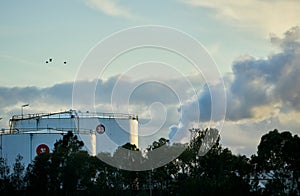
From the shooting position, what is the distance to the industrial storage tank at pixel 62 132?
85.9 metres

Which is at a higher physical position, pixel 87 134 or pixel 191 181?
pixel 87 134

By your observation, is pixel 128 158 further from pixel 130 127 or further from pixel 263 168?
pixel 263 168

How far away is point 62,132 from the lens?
89125 mm

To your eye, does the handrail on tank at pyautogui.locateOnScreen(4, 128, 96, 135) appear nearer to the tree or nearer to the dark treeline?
the dark treeline

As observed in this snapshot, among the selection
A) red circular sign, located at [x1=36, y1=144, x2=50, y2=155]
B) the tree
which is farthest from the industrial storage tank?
the tree

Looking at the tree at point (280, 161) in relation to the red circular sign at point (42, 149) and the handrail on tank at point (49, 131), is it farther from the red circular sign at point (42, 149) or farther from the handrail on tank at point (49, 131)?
the handrail on tank at point (49, 131)

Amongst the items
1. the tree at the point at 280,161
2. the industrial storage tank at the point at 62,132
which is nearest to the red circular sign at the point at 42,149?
the industrial storage tank at the point at 62,132

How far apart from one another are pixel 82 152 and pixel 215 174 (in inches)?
533

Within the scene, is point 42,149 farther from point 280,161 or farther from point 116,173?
point 280,161

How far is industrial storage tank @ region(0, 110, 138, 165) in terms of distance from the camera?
85.9 m

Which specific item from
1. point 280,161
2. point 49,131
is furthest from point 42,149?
point 280,161

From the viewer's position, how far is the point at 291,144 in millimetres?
57938

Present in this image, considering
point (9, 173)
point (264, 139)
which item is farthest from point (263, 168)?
point (9, 173)

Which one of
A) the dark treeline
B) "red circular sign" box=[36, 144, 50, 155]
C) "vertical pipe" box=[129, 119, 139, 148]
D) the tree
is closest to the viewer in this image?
the tree
